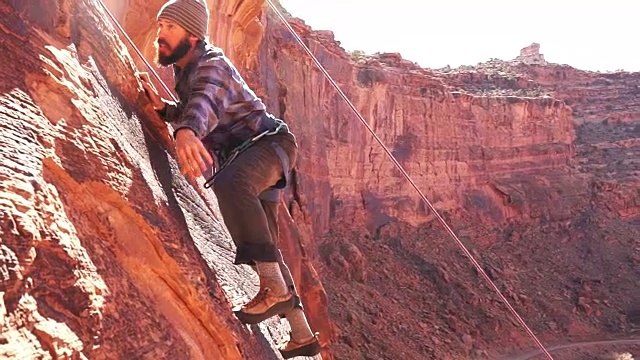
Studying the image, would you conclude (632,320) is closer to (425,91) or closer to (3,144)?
(425,91)

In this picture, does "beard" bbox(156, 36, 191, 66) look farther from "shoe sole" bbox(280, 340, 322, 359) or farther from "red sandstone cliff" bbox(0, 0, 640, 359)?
"shoe sole" bbox(280, 340, 322, 359)

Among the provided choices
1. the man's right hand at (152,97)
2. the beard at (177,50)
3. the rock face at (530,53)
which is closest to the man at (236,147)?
the beard at (177,50)

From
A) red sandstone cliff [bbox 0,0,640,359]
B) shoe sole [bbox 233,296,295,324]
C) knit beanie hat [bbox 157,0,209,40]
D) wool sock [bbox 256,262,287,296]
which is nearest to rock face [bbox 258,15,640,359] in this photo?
red sandstone cliff [bbox 0,0,640,359]

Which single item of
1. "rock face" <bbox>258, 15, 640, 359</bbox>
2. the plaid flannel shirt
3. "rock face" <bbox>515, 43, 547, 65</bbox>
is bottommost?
"rock face" <bbox>258, 15, 640, 359</bbox>

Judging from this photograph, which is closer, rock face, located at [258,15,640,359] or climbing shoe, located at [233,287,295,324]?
climbing shoe, located at [233,287,295,324]

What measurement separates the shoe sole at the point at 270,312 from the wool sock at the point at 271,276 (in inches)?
2.7

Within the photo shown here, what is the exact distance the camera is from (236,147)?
291cm

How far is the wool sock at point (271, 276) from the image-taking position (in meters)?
2.68

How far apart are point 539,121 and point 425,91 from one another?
854 centimetres

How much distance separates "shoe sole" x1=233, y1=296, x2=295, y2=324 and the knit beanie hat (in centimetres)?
141

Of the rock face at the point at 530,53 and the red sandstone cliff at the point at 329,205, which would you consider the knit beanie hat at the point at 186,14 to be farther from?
the rock face at the point at 530,53

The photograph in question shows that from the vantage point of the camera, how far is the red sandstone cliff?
2.01 meters

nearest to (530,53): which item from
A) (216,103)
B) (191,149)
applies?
(216,103)

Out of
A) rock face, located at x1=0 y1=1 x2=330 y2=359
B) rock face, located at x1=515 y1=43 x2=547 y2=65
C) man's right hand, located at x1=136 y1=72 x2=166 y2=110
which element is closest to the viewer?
rock face, located at x1=0 y1=1 x2=330 y2=359
